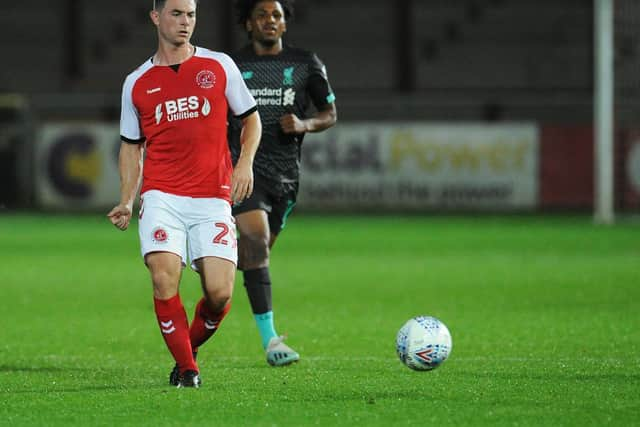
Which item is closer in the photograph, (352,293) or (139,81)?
(139,81)

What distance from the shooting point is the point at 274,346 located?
26.1 ft

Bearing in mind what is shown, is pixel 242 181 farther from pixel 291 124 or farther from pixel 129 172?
pixel 291 124

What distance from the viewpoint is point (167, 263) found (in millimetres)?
6766

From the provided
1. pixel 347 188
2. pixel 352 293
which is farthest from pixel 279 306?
pixel 347 188

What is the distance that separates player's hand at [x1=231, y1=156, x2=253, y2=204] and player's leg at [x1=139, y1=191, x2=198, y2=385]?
0.32 metres

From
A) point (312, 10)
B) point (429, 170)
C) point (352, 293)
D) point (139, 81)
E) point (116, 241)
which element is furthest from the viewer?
point (312, 10)

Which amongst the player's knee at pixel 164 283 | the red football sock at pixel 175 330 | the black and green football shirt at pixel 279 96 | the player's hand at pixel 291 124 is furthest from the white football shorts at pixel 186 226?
the black and green football shirt at pixel 279 96

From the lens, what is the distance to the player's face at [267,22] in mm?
8336

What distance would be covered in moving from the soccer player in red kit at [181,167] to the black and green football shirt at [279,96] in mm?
1438

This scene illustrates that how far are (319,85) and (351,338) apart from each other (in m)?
1.87

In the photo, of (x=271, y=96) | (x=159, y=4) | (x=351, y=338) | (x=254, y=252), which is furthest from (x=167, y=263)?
(x=351, y=338)

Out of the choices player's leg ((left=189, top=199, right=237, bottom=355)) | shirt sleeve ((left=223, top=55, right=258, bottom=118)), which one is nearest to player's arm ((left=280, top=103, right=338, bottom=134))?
shirt sleeve ((left=223, top=55, right=258, bottom=118))

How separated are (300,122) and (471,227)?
45.2 feet

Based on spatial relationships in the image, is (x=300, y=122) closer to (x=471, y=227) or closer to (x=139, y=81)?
(x=139, y=81)
